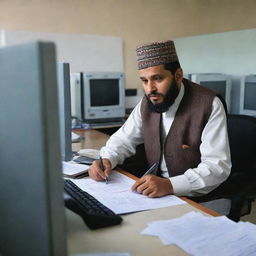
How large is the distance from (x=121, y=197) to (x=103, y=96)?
7.42 ft

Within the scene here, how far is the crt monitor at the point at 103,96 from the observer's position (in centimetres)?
326

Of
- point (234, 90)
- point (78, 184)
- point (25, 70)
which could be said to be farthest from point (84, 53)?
point (25, 70)

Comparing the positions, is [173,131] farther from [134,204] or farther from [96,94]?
[96,94]

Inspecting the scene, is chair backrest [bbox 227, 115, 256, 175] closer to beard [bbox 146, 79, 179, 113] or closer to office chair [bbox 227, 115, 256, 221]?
office chair [bbox 227, 115, 256, 221]

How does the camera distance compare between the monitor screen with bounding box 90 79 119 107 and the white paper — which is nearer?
the white paper

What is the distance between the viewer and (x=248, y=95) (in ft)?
10.6

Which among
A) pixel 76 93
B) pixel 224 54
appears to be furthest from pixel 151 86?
pixel 224 54

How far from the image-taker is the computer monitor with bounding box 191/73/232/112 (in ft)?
11.2

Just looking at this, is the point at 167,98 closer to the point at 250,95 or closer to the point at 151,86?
the point at 151,86

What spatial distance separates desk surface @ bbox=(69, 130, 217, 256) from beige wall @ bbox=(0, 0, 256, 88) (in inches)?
117

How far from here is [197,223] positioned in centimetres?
97

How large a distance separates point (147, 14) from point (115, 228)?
3595 millimetres

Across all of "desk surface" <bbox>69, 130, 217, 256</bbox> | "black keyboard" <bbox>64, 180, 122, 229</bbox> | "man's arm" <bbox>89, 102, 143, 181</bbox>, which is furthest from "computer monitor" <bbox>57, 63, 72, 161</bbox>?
"desk surface" <bbox>69, 130, 217, 256</bbox>

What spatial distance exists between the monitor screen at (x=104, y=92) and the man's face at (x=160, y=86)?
1752 mm
